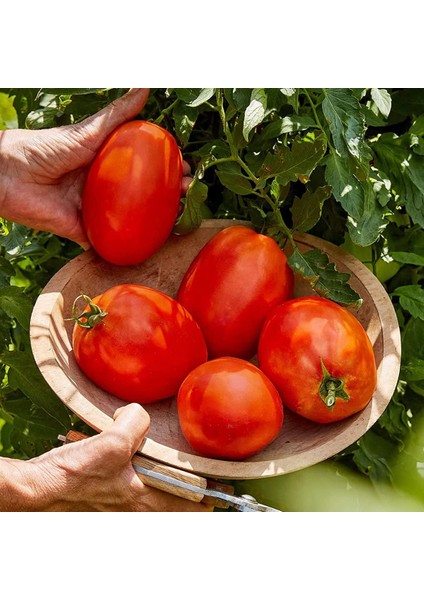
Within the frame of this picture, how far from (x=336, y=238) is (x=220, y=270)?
257 mm

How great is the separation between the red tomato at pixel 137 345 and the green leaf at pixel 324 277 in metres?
0.21

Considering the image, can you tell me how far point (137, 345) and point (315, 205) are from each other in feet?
1.29

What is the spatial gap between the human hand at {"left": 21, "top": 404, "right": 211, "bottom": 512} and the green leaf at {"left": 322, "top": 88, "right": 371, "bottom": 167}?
515 millimetres

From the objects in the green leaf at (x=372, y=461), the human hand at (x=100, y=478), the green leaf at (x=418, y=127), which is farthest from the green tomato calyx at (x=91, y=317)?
the green leaf at (x=418, y=127)

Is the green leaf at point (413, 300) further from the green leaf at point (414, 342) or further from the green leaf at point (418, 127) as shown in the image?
the green leaf at point (418, 127)

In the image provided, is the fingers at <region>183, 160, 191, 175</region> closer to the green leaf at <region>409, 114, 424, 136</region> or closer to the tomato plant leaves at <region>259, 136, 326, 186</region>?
the tomato plant leaves at <region>259, 136, 326, 186</region>

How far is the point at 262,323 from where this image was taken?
144cm

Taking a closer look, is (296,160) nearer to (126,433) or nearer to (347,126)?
(347,126)

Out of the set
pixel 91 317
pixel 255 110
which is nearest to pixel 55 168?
pixel 91 317

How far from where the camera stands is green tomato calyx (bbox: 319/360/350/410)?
48.1 inches

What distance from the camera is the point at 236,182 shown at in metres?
1.41

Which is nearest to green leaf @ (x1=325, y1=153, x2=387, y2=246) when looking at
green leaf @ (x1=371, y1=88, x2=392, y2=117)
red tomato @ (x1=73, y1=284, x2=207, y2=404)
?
green leaf @ (x1=371, y1=88, x2=392, y2=117)

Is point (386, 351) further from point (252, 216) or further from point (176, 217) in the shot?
point (176, 217)
